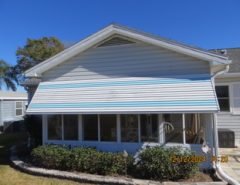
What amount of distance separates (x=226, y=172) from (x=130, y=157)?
4.03 metres

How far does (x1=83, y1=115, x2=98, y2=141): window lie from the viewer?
14.2 metres

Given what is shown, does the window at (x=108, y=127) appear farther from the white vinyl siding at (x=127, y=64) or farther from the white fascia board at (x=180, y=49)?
the white fascia board at (x=180, y=49)

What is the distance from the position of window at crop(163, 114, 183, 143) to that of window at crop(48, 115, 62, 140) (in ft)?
18.2

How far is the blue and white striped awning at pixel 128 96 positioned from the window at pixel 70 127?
3.10ft

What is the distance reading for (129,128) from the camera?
13578 mm

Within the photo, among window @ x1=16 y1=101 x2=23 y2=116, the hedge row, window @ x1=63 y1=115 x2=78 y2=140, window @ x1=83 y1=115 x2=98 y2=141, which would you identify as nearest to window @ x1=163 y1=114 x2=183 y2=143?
the hedge row

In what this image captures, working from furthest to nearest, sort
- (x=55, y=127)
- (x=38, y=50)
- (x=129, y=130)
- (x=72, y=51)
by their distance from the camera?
(x=38, y=50), (x=55, y=127), (x=72, y=51), (x=129, y=130)

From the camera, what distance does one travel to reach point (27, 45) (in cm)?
4534

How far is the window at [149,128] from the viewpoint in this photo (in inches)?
520

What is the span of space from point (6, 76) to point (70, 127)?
40642mm

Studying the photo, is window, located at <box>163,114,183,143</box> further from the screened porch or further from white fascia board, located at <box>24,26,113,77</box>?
white fascia board, located at <box>24,26,113,77</box>

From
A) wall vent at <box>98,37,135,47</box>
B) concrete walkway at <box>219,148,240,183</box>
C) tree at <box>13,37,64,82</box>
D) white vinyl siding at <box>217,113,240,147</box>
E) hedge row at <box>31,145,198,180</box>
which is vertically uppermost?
tree at <box>13,37,64,82</box>

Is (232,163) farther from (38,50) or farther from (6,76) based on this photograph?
(6,76)

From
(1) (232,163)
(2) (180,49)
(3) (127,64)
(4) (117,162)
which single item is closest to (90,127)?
(4) (117,162)
